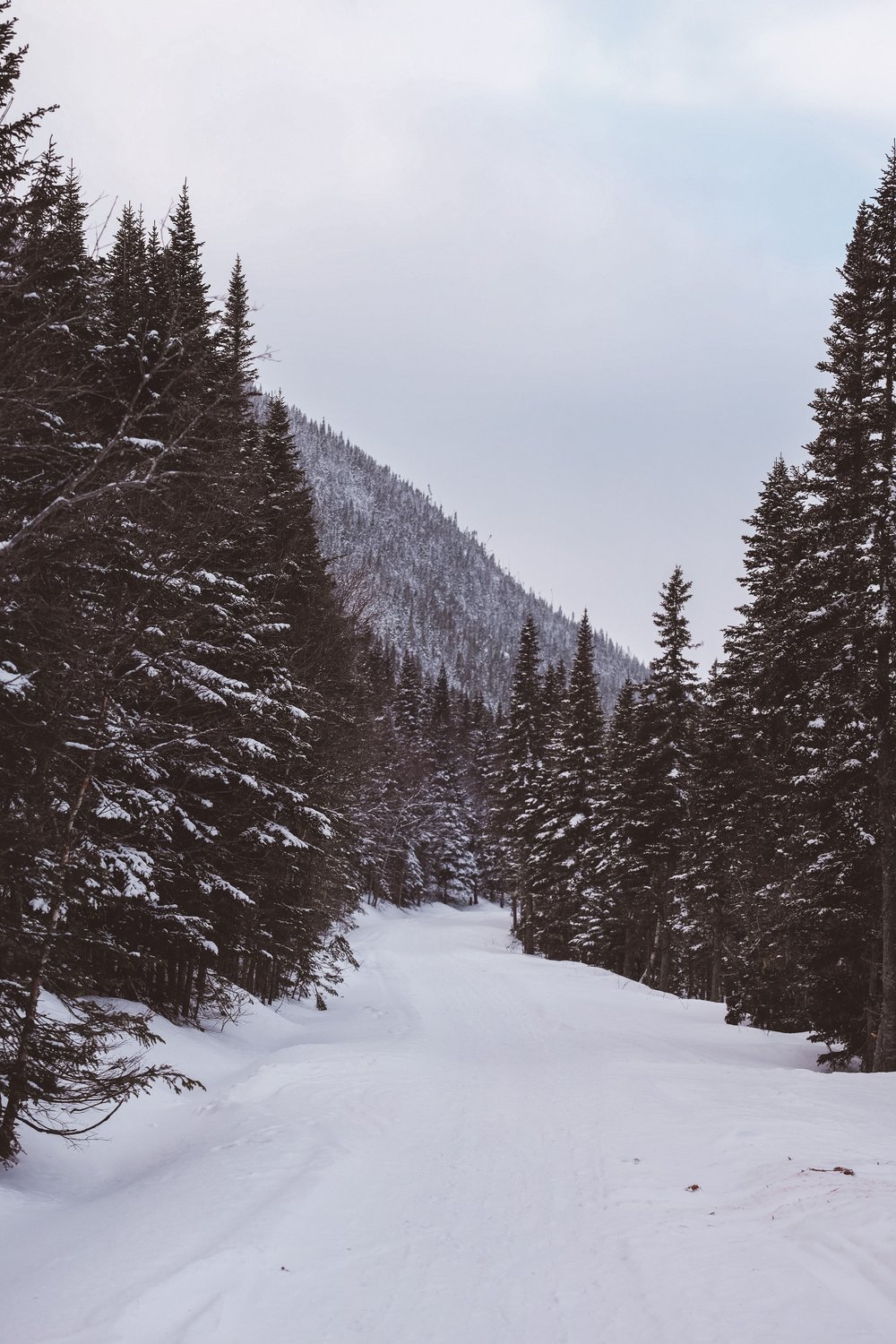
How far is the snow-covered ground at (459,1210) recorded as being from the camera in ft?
13.8

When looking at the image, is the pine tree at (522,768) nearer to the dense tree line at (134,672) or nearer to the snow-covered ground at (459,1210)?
the dense tree line at (134,672)

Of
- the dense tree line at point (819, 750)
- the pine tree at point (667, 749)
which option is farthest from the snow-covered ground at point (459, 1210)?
the pine tree at point (667, 749)

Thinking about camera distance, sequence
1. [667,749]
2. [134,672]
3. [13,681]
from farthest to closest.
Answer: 1. [667,749]
2. [134,672]
3. [13,681]

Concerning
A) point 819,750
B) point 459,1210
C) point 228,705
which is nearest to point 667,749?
point 819,750

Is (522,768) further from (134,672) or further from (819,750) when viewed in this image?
(134,672)

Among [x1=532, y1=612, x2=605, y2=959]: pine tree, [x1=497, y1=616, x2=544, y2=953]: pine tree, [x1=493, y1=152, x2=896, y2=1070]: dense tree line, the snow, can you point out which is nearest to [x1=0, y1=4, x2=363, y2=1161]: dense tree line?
the snow

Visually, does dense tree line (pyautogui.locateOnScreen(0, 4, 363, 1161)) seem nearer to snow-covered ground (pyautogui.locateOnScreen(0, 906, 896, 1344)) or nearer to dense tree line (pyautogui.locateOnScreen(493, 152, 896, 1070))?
snow-covered ground (pyautogui.locateOnScreen(0, 906, 896, 1344))

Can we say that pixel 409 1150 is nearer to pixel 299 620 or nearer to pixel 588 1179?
pixel 588 1179

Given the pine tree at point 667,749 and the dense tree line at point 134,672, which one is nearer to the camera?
the dense tree line at point 134,672

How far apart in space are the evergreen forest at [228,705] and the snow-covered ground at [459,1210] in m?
0.93

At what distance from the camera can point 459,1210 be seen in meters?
5.96

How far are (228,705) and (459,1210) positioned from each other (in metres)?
7.58

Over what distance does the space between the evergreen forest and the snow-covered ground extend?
930 mm

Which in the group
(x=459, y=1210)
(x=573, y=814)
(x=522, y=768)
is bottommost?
(x=459, y=1210)
